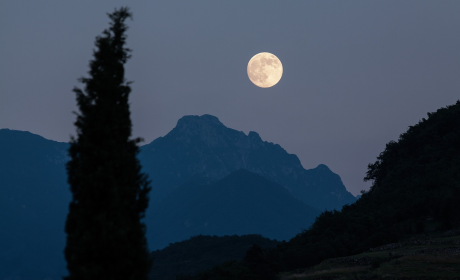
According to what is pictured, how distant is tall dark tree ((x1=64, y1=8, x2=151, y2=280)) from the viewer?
15781 mm

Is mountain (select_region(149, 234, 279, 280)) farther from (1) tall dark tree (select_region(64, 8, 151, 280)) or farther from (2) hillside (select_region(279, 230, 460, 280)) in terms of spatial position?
(1) tall dark tree (select_region(64, 8, 151, 280))

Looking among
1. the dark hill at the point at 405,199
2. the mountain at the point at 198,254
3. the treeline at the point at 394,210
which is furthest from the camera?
the mountain at the point at 198,254

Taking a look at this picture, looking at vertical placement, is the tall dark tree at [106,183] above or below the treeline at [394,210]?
below

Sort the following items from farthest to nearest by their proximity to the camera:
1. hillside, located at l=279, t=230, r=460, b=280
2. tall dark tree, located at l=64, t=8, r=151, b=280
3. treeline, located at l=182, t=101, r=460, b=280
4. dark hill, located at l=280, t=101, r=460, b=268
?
1. dark hill, located at l=280, t=101, r=460, b=268
2. treeline, located at l=182, t=101, r=460, b=280
3. hillside, located at l=279, t=230, r=460, b=280
4. tall dark tree, located at l=64, t=8, r=151, b=280

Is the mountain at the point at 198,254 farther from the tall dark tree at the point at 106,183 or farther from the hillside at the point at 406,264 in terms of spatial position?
the tall dark tree at the point at 106,183

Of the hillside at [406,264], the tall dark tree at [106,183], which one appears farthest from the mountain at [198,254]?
the tall dark tree at [106,183]

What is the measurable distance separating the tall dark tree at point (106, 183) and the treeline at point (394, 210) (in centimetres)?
3647

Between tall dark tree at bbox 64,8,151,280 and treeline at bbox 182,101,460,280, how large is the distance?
120 feet

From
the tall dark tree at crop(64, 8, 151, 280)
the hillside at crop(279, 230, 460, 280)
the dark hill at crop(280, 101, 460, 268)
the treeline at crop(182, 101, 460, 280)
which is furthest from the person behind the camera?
the dark hill at crop(280, 101, 460, 268)

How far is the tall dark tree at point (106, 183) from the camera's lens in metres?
15.8

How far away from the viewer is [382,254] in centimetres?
4781

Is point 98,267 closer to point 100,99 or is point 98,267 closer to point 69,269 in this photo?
point 69,269

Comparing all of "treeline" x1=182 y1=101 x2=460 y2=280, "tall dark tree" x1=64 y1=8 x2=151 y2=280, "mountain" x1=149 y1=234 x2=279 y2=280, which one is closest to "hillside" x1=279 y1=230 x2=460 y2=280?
"treeline" x1=182 y1=101 x2=460 y2=280

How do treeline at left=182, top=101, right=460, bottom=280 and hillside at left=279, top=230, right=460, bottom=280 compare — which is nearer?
hillside at left=279, top=230, right=460, bottom=280
